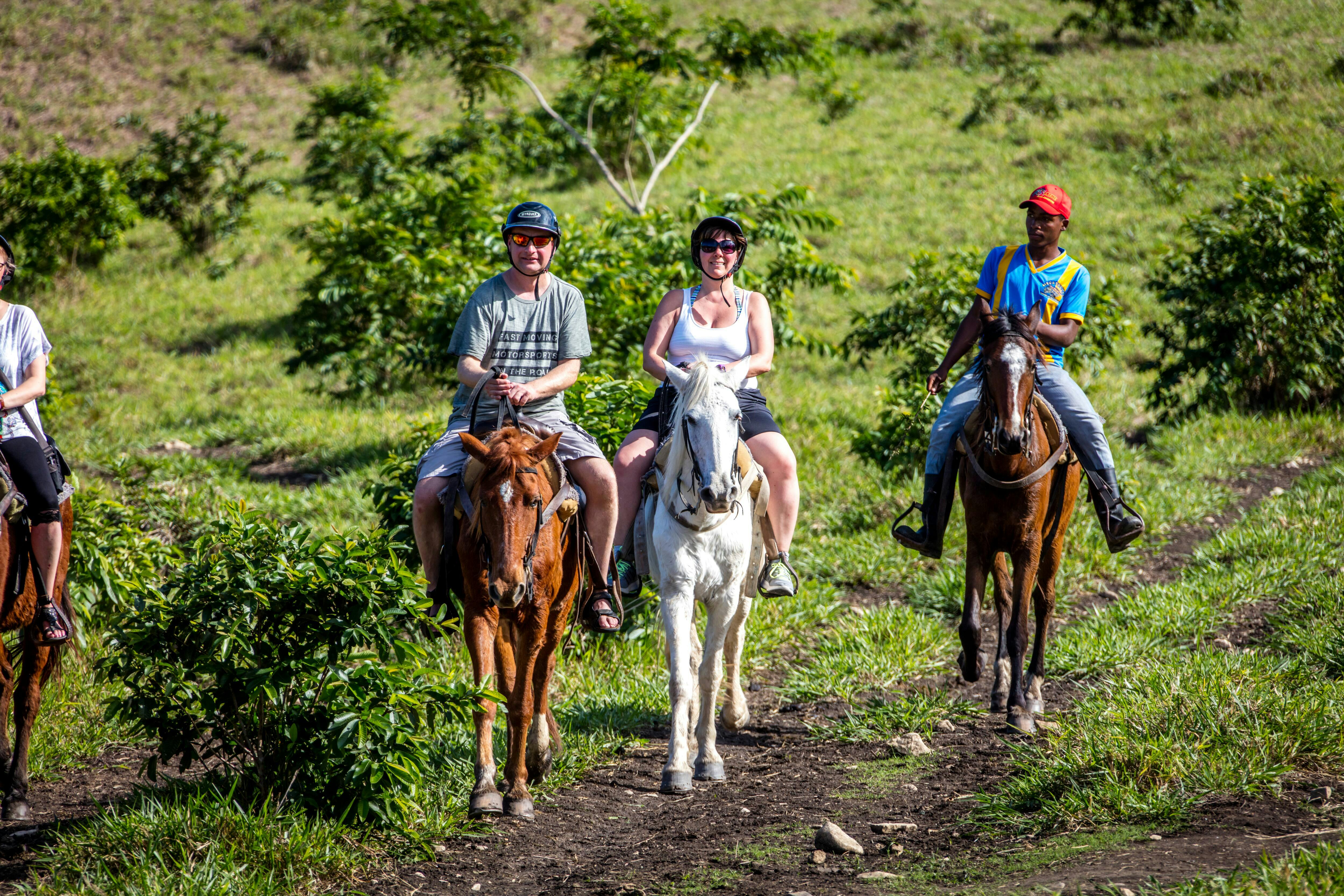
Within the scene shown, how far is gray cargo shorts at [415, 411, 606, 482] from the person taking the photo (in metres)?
5.33

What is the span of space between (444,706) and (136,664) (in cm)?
138

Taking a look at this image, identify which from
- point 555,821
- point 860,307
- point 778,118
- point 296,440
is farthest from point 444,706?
point 778,118

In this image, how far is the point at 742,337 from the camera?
6.01 m

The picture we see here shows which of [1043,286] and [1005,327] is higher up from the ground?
[1043,286]

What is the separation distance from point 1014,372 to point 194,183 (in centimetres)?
1960

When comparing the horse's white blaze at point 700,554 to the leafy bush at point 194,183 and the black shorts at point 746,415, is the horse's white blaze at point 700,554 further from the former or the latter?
the leafy bush at point 194,183

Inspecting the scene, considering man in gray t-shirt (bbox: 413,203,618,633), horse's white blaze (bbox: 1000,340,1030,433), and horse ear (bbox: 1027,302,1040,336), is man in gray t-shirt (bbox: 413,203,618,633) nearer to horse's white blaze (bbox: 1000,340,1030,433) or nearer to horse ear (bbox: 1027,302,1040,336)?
horse's white blaze (bbox: 1000,340,1030,433)

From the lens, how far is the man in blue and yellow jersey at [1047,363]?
20.9ft

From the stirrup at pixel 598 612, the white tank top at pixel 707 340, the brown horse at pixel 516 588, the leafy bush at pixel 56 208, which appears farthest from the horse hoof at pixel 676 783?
the leafy bush at pixel 56 208

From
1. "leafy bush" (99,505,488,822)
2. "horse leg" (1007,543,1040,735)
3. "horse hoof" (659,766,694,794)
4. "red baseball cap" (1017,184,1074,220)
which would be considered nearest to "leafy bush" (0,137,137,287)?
"leafy bush" (99,505,488,822)

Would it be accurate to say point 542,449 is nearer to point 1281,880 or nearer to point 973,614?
point 973,614

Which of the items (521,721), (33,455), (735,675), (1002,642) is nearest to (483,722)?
(521,721)

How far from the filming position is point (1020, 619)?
6.13 meters

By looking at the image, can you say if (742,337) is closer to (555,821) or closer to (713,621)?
(713,621)
